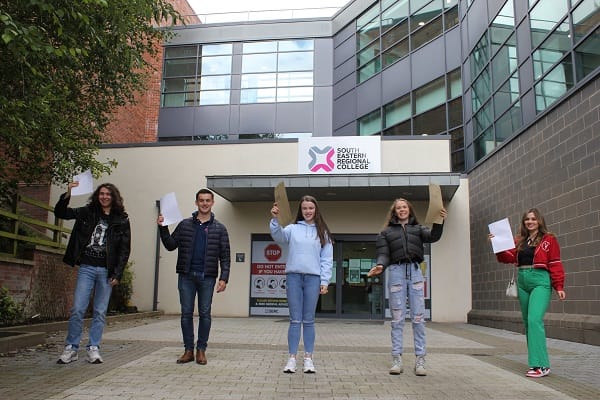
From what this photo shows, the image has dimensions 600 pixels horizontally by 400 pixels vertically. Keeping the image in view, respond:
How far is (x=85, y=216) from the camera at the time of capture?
570 cm

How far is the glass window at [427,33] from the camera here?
53.3 ft

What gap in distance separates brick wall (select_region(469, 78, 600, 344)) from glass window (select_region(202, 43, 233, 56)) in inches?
497

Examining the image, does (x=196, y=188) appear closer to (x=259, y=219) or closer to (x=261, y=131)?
(x=259, y=219)

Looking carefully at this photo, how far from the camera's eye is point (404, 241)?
5402 millimetres

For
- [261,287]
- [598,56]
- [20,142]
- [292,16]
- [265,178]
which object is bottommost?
[261,287]

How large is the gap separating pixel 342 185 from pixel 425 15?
736cm

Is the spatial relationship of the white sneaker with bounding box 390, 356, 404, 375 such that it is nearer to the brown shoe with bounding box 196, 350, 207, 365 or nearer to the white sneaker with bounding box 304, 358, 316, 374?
the white sneaker with bounding box 304, 358, 316, 374

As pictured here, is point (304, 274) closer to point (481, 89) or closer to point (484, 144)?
point (484, 144)

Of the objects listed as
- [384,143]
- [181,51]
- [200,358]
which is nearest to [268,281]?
[384,143]

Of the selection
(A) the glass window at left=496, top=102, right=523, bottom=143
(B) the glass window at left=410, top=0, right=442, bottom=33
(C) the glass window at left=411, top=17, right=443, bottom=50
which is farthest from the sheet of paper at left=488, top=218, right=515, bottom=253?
(B) the glass window at left=410, top=0, right=442, bottom=33

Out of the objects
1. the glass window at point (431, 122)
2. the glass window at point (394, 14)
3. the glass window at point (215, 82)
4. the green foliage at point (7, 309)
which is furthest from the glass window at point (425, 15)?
the green foliage at point (7, 309)

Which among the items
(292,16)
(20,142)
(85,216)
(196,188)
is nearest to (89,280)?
(85,216)

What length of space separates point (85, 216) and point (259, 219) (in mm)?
9347

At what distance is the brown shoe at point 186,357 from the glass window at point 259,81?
633 inches
